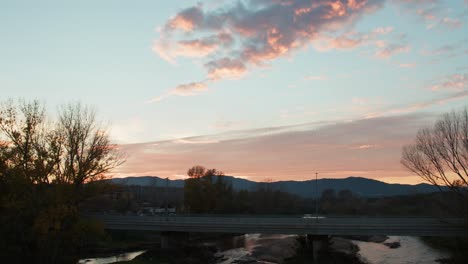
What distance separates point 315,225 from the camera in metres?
52.1

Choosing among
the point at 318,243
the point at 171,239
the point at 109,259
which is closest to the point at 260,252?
the point at 318,243

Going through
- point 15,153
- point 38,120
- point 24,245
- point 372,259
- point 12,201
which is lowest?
point 372,259

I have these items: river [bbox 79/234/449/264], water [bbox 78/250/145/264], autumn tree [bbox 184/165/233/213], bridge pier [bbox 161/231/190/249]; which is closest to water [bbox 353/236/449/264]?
river [bbox 79/234/449/264]

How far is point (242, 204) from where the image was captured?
110m

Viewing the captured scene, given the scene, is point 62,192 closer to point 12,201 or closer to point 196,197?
point 12,201

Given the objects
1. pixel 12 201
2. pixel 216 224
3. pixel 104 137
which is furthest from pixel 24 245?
pixel 216 224

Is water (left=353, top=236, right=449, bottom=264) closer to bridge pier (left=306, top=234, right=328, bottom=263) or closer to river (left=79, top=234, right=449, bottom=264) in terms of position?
river (left=79, top=234, right=449, bottom=264)

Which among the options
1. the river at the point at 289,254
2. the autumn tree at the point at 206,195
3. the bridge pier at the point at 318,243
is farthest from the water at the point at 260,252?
the autumn tree at the point at 206,195

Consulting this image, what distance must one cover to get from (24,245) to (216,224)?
2955 centimetres

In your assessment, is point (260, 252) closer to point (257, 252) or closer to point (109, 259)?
point (257, 252)

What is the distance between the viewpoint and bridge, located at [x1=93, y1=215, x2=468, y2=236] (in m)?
46.5

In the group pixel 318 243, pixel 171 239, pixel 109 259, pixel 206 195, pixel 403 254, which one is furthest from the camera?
pixel 206 195

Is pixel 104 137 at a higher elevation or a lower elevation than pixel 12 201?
higher

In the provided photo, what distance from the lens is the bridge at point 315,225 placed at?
46469mm
